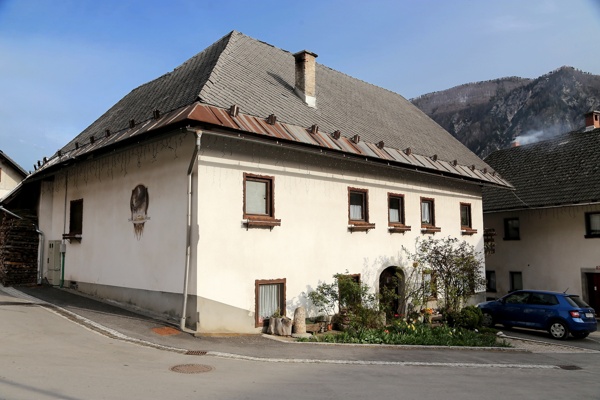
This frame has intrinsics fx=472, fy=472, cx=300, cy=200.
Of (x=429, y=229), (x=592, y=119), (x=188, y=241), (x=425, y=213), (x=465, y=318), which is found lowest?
(x=465, y=318)

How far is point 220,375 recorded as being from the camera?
802 cm

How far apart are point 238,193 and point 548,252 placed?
18.5 metres

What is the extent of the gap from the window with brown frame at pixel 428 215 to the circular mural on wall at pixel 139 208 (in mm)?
10398

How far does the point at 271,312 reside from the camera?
513 inches

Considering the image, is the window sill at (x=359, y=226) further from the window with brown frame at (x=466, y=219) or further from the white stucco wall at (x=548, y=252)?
the white stucco wall at (x=548, y=252)

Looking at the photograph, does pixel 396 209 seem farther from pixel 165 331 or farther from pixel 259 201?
pixel 165 331

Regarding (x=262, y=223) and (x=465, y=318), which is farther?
(x=465, y=318)

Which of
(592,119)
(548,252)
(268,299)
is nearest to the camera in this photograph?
(268,299)

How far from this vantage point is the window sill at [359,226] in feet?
50.3

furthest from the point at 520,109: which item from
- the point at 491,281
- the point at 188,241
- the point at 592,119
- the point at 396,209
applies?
the point at 188,241

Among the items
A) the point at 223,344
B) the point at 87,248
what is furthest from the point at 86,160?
the point at 223,344

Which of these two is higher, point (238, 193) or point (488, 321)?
point (238, 193)

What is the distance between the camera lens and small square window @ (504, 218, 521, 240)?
2559 cm

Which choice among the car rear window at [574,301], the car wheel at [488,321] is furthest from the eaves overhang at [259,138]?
the car rear window at [574,301]
